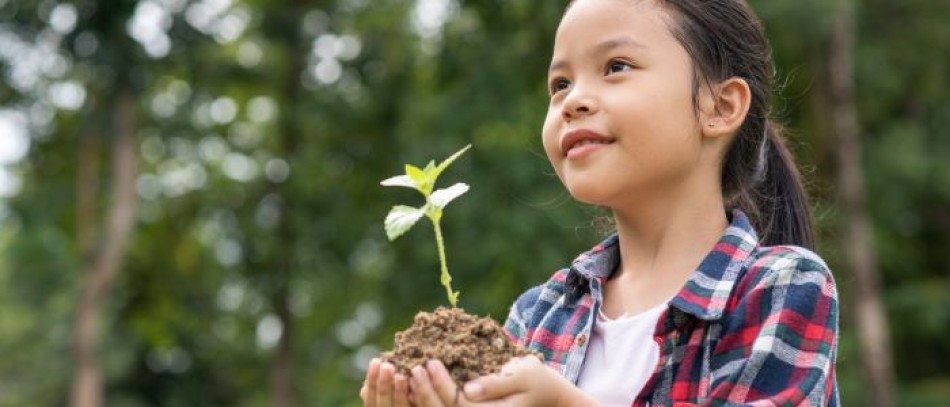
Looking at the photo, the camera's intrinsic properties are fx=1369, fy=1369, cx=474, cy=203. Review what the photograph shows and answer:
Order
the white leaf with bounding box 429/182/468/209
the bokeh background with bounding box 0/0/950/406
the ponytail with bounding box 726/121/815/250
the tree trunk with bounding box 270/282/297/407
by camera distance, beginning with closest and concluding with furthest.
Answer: the white leaf with bounding box 429/182/468/209 → the ponytail with bounding box 726/121/815/250 → the bokeh background with bounding box 0/0/950/406 → the tree trunk with bounding box 270/282/297/407

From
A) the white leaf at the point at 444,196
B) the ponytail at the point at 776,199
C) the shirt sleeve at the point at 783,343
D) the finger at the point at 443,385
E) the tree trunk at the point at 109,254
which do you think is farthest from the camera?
the tree trunk at the point at 109,254

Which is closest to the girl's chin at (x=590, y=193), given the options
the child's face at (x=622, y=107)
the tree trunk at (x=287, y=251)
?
the child's face at (x=622, y=107)

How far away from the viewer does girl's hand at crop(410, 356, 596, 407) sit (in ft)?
5.39

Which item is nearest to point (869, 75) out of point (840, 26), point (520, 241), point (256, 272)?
point (840, 26)

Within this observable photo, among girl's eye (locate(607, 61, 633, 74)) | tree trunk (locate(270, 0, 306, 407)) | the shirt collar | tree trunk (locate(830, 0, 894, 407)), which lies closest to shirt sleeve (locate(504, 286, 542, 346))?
the shirt collar

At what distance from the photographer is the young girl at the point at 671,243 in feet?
5.92

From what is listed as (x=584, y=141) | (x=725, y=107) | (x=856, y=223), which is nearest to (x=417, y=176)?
(x=584, y=141)

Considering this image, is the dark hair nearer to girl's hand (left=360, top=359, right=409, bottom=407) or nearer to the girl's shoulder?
the girl's shoulder

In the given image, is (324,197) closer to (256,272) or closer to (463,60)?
(256,272)

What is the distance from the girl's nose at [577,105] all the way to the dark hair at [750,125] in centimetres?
19

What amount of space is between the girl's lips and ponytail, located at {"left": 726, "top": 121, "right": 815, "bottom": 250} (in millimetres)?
299

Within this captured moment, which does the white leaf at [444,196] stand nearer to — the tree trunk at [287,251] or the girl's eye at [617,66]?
the girl's eye at [617,66]

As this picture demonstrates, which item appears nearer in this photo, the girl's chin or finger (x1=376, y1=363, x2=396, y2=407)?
finger (x1=376, y1=363, x2=396, y2=407)

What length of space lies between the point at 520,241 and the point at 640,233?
975 cm
